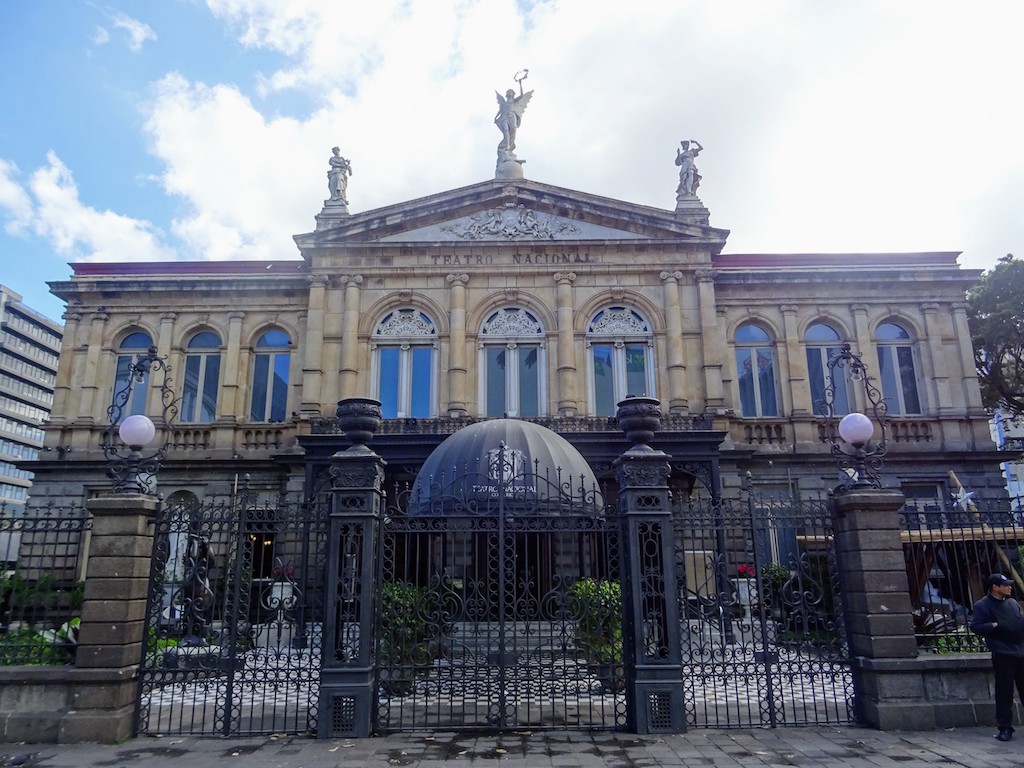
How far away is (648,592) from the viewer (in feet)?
30.3

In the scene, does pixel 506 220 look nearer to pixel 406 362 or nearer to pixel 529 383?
pixel 529 383

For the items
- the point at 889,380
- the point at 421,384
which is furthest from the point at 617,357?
the point at 889,380

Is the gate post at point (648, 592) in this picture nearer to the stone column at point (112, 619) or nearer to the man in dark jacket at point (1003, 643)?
the man in dark jacket at point (1003, 643)

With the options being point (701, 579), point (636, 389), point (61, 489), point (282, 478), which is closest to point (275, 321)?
point (282, 478)

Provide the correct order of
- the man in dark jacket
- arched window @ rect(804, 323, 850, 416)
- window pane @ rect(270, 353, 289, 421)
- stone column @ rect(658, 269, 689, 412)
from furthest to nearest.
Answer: window pane @ rect(270, 353, 289, 421), arched window @ rect(804, 323, 850, 416), stone column @ rect(658, 269, 689, 412), the man in dark jacket

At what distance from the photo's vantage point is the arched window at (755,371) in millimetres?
23672

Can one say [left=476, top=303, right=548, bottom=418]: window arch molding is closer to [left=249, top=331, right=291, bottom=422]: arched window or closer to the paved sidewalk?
[left=249, top=331, right=291, bottom=422]: arched window

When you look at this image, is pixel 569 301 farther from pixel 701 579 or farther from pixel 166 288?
pixel 166 288

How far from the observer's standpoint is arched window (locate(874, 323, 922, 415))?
925 inches

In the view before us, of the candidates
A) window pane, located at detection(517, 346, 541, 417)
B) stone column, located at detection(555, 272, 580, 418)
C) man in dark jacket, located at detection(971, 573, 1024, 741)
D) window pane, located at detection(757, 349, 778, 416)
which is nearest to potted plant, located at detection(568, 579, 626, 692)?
man in dark jacket, located at detection(971, 573, 1024, 741)

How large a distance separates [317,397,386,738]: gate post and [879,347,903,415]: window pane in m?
19.5

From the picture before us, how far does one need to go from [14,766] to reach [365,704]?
3677 mm

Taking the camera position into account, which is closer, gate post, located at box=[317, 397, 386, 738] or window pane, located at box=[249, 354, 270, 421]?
gate post, located at box=[317, 397, 386, 738]

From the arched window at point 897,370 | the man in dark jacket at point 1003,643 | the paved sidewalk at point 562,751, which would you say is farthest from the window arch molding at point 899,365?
the paved sidewalk at point 562,751
